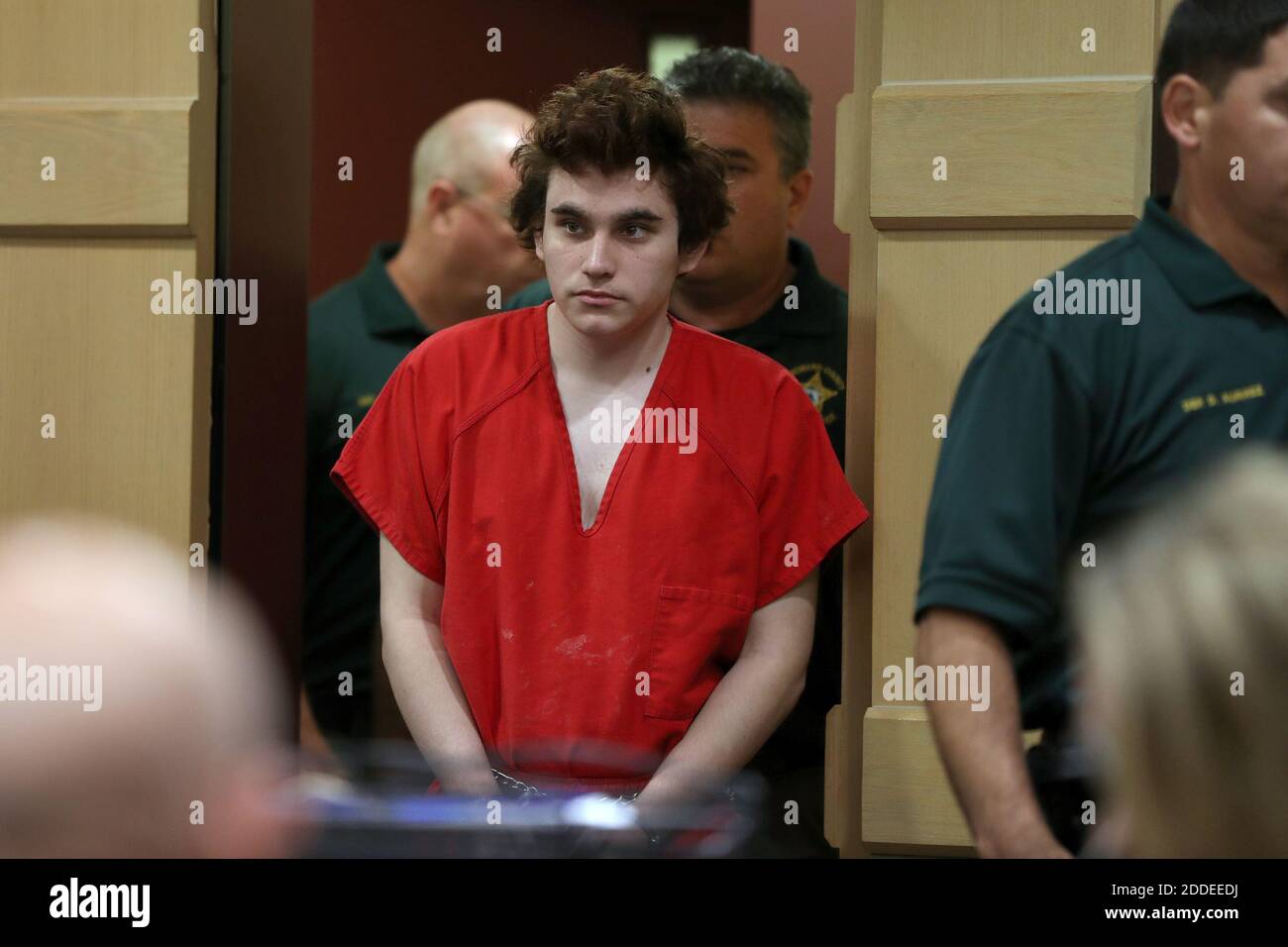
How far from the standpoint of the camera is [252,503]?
2.17 metres

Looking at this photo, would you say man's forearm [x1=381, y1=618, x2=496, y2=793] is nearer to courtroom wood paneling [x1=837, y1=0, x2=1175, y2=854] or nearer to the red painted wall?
courtroom wood paneling [x1=837, y1=0, x2=1175, y2=854]

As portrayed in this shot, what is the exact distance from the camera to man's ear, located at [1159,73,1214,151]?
1.88m

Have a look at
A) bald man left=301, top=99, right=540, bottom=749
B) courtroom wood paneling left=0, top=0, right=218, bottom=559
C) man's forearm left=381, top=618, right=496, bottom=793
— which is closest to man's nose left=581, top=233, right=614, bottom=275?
bald man left=301, top=99, right=540, bottom=749

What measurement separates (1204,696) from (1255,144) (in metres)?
0.93

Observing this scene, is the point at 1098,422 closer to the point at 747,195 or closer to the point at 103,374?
the point at 747,195

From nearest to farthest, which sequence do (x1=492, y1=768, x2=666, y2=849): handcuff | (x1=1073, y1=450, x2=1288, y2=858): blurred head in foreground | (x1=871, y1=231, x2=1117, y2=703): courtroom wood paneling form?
(x1=1073, y1=450, x2=1288, y2=858): blurred head in foreground → (x1=492, y1=768, x2=666, y2=849): handcuff → (x1=871, y1=231, x2=1117, y2=703): courtroom wood paneling

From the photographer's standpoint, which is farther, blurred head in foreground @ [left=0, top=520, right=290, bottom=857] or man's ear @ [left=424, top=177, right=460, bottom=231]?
man's ear @ [left=424, top=177, right=460, bottom=231]

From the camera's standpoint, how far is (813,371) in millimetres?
2162

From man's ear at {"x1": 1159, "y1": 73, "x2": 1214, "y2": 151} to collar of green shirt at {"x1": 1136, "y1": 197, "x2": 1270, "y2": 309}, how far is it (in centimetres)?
9

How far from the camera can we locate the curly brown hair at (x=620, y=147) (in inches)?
73.6

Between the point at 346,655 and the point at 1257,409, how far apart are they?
117 cm

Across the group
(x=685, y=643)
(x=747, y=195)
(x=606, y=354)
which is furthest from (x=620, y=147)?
(x=685, y=643)

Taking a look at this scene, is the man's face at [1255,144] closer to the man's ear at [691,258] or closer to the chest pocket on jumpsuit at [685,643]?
the man's ear at [691,258]
